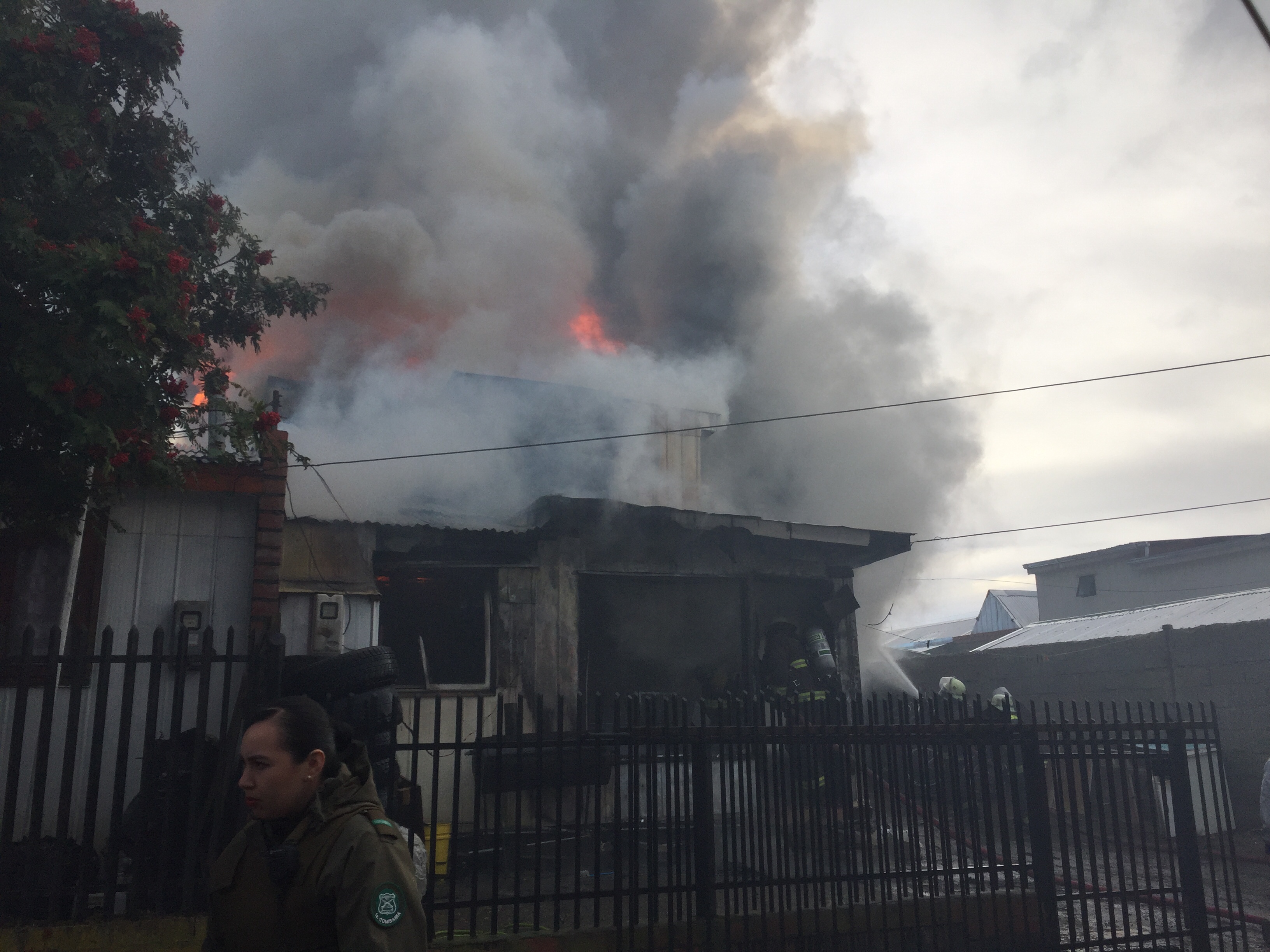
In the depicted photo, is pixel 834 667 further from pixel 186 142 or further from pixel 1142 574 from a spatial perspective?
pixel 1142 574

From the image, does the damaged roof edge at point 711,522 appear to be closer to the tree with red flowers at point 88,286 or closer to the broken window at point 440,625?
the broken window at point 440,625

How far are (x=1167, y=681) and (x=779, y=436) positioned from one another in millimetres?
9728

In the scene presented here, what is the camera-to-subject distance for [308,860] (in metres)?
2.14

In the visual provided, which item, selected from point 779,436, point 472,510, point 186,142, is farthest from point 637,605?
point 186,142

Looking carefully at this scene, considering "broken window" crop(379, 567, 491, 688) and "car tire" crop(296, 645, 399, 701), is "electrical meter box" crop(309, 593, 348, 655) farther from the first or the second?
"car tire" crop(296, 645, 399, 701)

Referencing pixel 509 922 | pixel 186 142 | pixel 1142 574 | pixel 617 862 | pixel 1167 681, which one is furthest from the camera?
pixel 1142 574

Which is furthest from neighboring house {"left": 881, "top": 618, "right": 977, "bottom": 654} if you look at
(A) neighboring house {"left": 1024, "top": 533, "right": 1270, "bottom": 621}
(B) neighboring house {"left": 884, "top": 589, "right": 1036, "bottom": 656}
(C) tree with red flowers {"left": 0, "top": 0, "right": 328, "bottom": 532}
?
(C) tree with red flowers {"left": 0, "top": 0, "right": 328, "bottom": 532}

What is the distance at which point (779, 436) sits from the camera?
21922 mm

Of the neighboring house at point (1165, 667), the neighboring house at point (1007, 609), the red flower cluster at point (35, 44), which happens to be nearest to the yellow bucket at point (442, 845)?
the red flower cluster at point (35, 44)

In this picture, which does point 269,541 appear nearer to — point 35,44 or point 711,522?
point 35,44

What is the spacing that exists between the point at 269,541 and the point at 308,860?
644 cm

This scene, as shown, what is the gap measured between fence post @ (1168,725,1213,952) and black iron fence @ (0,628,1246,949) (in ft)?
0.05

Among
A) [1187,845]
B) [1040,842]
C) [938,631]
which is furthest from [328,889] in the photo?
[938,631]

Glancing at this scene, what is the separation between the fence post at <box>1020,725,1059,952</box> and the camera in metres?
6.09
